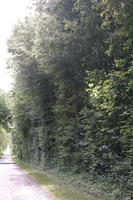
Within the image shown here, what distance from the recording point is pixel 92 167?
13.3 meters

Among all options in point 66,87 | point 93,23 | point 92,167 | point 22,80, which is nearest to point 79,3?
point 93,23

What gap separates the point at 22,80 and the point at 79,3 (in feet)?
40.2

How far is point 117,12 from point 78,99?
7695mm

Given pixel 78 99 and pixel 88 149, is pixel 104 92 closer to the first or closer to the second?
pixel 88 149

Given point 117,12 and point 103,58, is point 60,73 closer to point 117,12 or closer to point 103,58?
point 103,58

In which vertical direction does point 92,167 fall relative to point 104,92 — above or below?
below

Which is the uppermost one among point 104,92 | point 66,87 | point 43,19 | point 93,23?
point 43,19

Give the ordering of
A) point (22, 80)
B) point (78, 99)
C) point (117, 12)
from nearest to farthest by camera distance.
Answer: point (117, 12) → point (78, 99) → point (22, 80)

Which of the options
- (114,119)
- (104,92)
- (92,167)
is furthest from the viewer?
(92,167)

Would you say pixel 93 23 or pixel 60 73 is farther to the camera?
pixel 60 73

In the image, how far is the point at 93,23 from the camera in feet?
39.2

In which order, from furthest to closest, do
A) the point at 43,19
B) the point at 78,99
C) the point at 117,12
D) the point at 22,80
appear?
the point at 22,80 < the point at 78,99 < the point at 43,19 < the point at 117,12

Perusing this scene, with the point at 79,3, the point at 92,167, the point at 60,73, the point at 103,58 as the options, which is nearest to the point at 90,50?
the point at 103,58

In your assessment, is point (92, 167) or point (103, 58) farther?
point (92, 167)
